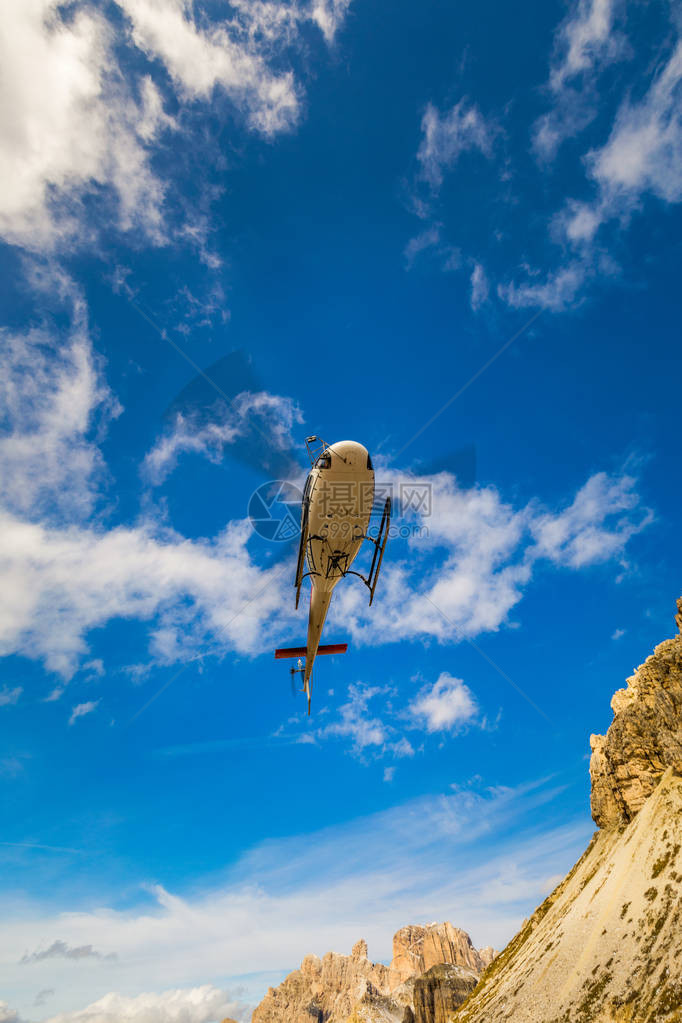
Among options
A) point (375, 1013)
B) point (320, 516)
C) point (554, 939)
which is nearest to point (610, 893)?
point (554, 939)

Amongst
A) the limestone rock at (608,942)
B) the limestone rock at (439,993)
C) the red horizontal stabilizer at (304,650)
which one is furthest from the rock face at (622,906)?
the limestone rock at (439,993)

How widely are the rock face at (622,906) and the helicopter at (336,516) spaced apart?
61.5 m

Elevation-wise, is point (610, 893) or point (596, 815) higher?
point (596, 815)

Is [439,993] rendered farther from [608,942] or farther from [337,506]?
[337,506]

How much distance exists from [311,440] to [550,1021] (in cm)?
8338

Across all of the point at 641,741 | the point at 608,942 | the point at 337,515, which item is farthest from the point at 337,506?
the point at 641,741

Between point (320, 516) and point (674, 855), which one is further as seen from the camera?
point (674, 855)

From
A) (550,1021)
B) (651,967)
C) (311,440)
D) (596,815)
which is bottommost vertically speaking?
(550,1021)

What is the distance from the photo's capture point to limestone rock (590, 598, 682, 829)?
293 ft

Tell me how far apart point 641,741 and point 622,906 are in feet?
94.2

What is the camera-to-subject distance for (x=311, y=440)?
3117 cm

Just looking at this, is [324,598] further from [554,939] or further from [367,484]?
[554,939]

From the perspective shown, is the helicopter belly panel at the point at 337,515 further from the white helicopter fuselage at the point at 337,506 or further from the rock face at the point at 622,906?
the rock face at the point at 622,906

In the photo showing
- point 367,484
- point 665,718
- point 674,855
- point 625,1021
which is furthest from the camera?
point 665,718
